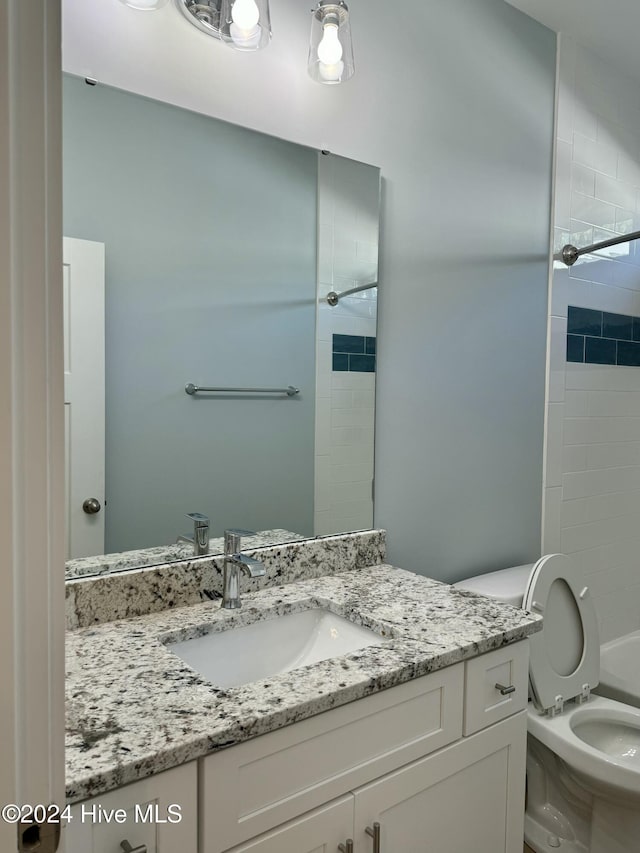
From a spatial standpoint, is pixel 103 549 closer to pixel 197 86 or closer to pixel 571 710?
pixel 197 86

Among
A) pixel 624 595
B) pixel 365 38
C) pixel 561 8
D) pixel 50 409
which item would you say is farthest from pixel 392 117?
pixel 624 595

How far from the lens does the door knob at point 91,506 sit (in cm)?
130

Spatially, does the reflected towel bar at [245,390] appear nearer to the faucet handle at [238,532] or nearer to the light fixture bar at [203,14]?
the faucet handle at [238,532]

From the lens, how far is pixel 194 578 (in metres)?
1.40

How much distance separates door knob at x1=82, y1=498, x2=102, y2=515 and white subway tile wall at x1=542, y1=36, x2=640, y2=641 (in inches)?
65.0

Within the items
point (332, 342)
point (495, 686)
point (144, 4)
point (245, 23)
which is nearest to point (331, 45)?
point (245, 23)

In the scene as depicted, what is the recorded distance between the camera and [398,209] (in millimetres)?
1778

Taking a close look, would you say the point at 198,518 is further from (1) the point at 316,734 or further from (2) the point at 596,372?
(2) the point at 596,372

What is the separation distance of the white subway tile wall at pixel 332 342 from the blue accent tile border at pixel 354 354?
0.01m

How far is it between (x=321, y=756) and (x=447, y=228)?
155 cm

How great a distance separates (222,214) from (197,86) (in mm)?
291

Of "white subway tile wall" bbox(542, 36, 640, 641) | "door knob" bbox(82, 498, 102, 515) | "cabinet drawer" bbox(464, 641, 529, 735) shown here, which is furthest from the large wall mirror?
"white subway tile wall" bbox(542, 36, 640, 641)

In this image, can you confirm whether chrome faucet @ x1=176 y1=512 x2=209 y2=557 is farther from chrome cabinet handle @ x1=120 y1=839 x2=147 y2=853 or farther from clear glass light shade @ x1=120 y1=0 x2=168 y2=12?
clear glass light shade @ x1=120 y1=0 x2=168 y2=12

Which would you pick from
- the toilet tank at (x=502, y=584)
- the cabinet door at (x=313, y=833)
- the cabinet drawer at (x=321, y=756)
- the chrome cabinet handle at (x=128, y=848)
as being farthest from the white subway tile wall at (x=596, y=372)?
the chrome cabinet handle at (x=128, y=848)
